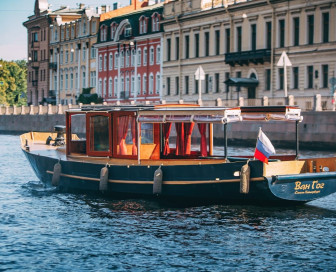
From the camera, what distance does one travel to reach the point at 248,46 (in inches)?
2458

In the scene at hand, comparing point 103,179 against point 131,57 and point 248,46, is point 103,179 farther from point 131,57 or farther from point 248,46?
point 131,57

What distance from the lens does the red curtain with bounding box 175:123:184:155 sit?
2330 centimetres

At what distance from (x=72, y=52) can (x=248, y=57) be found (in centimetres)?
3768

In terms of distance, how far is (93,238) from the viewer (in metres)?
17.5

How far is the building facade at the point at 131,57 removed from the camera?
76312mm

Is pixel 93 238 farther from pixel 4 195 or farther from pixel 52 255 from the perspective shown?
pixel 4 195

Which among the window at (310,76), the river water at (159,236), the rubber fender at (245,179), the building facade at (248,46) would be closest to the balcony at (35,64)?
the building facade at (248,46)

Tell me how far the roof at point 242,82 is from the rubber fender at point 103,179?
126 feet

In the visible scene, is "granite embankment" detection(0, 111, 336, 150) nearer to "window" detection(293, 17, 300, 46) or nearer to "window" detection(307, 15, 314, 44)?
"window" detection(307, 15, 314, 44)

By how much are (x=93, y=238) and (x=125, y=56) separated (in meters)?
65.5

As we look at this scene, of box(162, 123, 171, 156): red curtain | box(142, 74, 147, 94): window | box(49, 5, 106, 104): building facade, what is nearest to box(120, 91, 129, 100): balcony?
box(142, 74, 147, 94): window

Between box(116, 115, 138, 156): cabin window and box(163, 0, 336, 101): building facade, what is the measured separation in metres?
33.4

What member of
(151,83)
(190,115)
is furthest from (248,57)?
(190,115)

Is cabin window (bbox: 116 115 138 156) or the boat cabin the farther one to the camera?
cabin window (bbox: 116 115 138 156)
